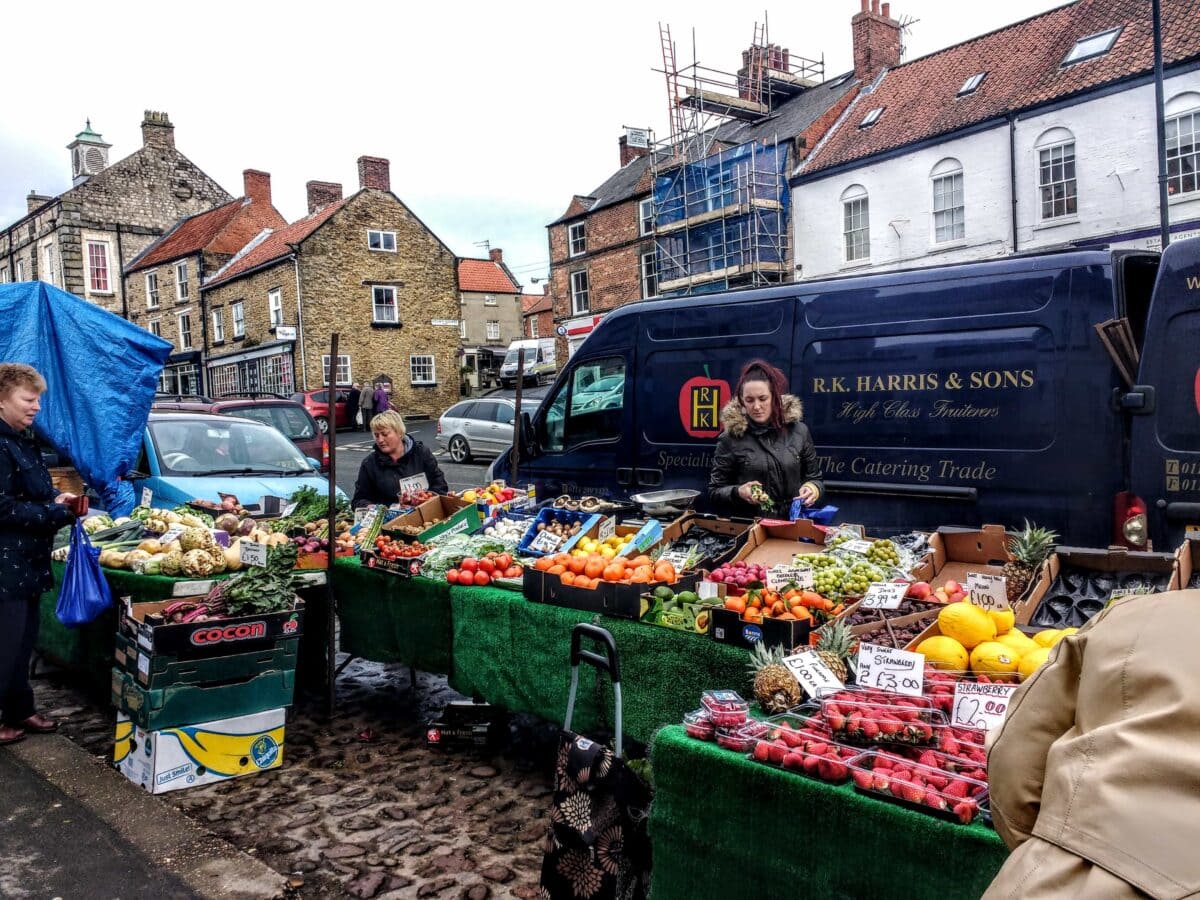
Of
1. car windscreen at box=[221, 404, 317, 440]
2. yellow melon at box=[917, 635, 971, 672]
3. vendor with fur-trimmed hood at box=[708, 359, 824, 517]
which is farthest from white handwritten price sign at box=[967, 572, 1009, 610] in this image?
car windscreen at box=[221, 404, 317, 440]

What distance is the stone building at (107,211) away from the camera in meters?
37.9

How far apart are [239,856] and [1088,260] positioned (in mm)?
5029

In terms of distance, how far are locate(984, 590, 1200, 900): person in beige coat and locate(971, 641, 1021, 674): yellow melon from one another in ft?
5.31

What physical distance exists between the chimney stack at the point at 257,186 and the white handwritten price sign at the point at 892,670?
3995 cm

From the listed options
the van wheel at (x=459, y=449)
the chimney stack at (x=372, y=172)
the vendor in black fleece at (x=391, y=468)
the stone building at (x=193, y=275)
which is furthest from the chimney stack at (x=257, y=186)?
the vendor in black fleece at (x=391, y=468)

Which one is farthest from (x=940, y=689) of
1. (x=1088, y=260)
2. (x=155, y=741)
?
(x=155, y=741)

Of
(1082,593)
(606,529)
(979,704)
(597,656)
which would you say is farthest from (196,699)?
(1082,593)

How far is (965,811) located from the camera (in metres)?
2.13

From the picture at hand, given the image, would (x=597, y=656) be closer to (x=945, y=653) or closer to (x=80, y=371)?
(x=945, y=653)

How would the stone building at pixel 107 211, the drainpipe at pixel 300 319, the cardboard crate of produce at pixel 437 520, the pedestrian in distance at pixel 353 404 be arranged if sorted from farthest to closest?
the stone building at pixel 107 211 → the drainpipe at pixel 300 319 → the pedestrian in distance at pixel 353 404 → the cardboard crate of produce at pixel 437 520

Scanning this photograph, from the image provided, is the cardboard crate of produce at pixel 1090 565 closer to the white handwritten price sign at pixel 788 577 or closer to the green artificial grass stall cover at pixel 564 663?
the white handwritten price sign at pixel 788 577

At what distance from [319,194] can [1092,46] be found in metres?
27.9

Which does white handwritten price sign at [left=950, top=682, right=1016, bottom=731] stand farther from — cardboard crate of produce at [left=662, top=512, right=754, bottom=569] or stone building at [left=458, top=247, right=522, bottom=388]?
stone building at [left=458, top=247, right=522, bottom=388]

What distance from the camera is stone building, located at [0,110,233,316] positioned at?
37938mm
